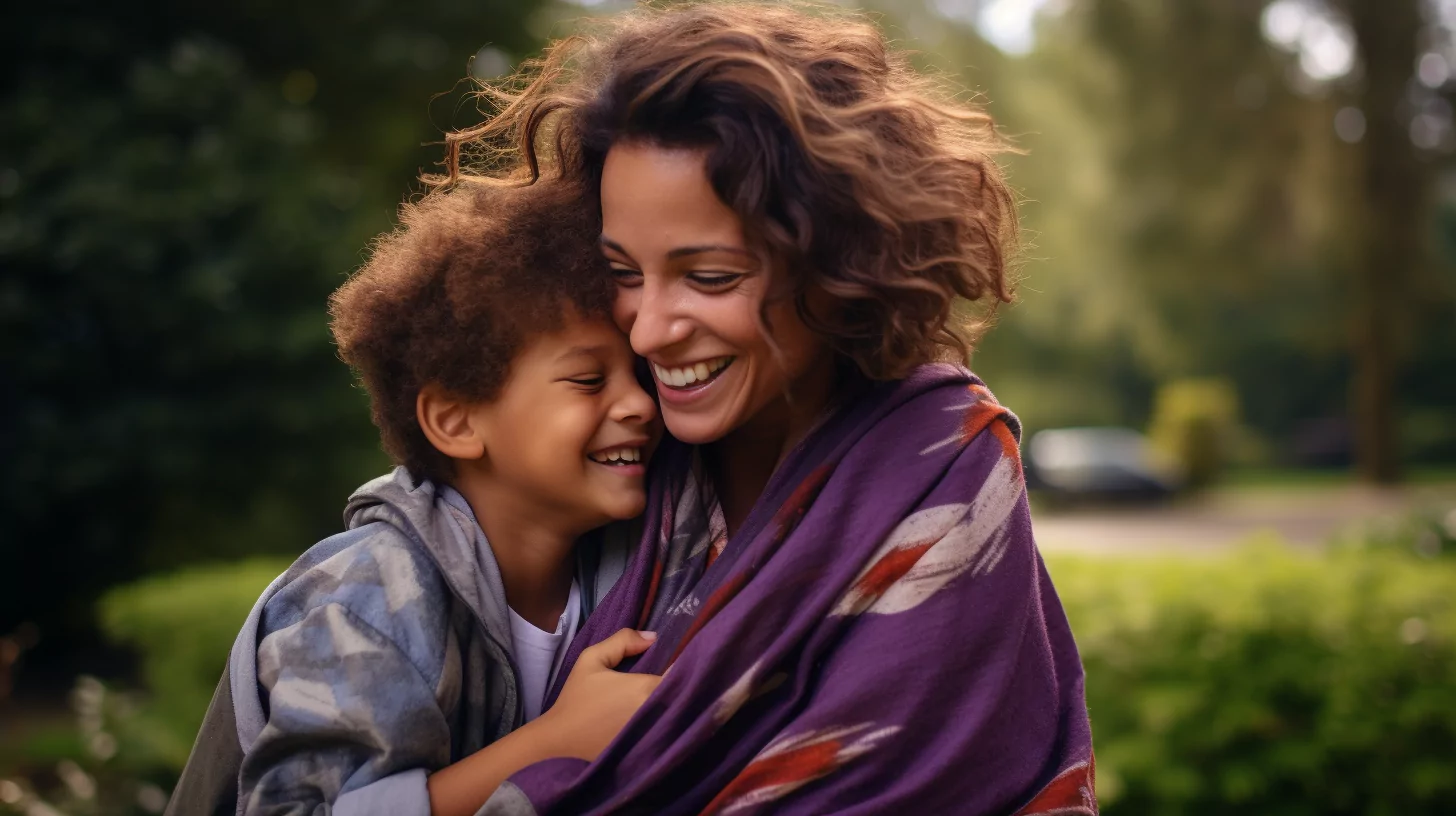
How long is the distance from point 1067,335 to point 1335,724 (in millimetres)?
32312

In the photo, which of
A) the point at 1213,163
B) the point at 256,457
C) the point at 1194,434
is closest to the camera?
the point at 256,457

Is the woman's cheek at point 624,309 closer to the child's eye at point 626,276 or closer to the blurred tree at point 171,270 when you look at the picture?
the child's eye at point 626,276

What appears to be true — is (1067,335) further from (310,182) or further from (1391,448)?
(310,182)

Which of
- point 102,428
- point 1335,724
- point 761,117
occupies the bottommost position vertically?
point 1335,724

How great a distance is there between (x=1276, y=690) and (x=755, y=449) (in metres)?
3.45

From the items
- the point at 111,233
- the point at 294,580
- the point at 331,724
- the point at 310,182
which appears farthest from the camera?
the point at 310,182

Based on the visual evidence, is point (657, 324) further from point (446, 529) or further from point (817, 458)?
point (446, 529)

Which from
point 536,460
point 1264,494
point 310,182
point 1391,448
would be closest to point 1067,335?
point 1264,494

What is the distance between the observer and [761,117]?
A: 1.69m

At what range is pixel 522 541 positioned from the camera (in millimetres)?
1939

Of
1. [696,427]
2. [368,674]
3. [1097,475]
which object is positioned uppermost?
[696,427]

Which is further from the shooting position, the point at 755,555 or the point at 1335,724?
the point at 1335,724

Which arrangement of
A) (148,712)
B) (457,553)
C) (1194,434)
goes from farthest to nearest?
(1194,434), (148,712), (457,553)

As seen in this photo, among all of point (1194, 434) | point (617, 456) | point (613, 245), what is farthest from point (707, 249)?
point (1194, 434)
